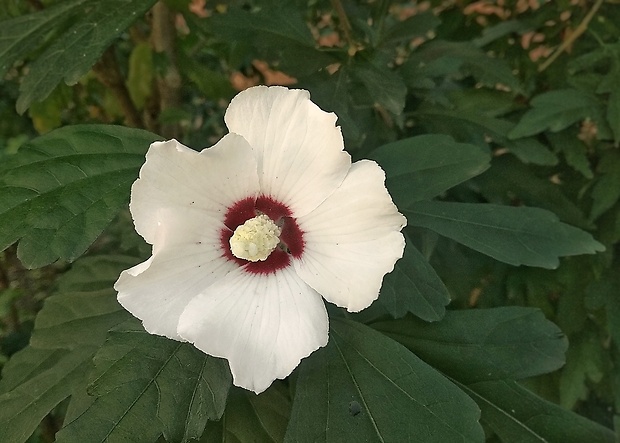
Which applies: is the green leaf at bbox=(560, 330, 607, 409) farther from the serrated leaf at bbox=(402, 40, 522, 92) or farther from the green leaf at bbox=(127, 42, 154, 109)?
the green leaf at bbox=(127, 42, 154, 109)

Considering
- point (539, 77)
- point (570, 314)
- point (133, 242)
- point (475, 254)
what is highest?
point (133, 242)

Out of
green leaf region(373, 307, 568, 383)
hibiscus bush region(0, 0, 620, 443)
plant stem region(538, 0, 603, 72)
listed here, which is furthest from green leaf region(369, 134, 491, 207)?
plant stem region(538, 0, 603, 72)

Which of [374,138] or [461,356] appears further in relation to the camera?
[374,138]

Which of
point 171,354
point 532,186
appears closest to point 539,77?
point 532,186

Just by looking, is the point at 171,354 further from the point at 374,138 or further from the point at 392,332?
the point at 374,138

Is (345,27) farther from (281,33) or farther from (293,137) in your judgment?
(293,137)

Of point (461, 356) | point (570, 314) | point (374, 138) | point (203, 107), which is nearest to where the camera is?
point (461, 356)

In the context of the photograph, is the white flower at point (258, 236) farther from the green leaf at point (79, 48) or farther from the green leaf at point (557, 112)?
the green leaf at point (557, 112)
